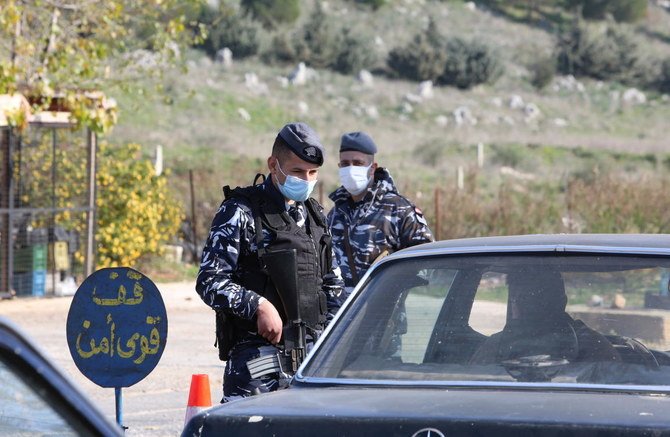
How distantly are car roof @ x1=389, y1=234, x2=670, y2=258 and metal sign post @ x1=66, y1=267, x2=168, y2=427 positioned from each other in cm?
141

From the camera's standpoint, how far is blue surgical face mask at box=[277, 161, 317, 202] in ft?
17.8

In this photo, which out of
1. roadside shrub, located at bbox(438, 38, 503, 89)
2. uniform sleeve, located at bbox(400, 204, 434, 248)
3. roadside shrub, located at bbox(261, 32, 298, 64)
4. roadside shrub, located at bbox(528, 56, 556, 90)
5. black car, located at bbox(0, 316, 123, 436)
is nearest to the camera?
black car, located at bbox(0, 316, 123, 436)

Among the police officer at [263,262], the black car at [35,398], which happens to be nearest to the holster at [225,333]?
the police officer at [263,262]

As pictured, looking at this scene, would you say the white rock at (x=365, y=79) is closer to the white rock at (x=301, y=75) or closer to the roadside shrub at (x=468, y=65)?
the white rock at (x=301, y=75)

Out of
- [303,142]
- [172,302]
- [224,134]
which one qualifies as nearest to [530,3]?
[224,134]

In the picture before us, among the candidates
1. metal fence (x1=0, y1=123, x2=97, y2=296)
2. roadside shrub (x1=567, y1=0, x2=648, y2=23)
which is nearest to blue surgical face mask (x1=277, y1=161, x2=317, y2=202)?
metal fence (x1=0, y1=123, x2=97, y2=296)

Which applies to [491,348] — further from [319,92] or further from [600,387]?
[319,92]

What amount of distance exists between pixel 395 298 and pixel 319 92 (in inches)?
2119

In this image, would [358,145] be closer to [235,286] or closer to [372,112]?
[235,286]

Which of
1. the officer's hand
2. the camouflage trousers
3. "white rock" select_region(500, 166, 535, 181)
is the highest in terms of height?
the officer's hand

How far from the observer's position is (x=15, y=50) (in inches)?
595

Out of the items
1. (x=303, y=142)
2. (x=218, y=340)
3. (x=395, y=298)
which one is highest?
(x=303, y=142)

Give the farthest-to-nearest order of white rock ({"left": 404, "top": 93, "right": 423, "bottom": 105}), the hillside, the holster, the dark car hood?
white rock ({"left": 404, "top": 93, "right": 423, "bottom": 105})
the hillside
the holster
the dark car hood

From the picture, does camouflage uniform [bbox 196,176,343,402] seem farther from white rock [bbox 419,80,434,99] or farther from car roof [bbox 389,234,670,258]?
white rock [bbox 419,80,434,99]
